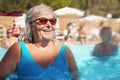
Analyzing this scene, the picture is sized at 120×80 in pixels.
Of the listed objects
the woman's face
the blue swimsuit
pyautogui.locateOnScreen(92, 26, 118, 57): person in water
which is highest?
the woman's face

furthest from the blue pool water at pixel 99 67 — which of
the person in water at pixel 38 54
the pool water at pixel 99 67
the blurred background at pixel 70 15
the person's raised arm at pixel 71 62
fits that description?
the person in water at pixel 38 54

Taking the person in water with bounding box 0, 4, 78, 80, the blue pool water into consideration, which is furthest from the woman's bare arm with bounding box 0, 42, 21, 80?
the blue pool water

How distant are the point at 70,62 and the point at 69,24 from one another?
28.8ft

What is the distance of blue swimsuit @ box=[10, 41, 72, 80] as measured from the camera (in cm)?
184

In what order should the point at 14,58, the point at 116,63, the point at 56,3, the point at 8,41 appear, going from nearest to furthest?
the point at 14,58 → the point at 116,63 → the point at 8,41 → the point at 56,3

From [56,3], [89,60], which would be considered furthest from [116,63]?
[56,3]

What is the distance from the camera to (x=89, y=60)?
6.05 m

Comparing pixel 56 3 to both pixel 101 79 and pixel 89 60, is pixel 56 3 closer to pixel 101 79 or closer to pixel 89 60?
pixel 89 60

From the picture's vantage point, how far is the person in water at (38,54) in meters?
1.85

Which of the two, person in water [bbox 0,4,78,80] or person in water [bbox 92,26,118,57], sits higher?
person in water [bbox 0,4,78,80]

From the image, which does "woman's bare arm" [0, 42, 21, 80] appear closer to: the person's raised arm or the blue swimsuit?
the blue swimsuit

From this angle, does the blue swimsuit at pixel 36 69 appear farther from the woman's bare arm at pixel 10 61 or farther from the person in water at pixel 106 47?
the person in water at pixel 106 47

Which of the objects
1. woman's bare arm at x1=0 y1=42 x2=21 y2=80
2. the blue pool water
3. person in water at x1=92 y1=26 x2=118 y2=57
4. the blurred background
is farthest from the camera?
the blurred background

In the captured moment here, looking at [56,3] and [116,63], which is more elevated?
[56,3]
